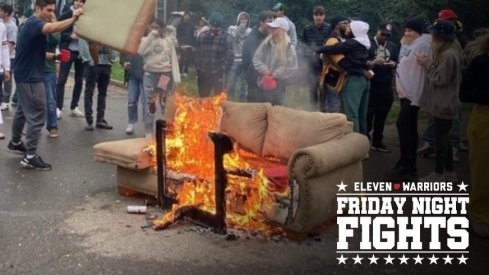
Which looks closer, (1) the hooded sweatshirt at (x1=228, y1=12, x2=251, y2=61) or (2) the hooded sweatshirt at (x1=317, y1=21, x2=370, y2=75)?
(2) the hooded sweatshirt at (x1=317, y1=21, x2=370, y2=75)

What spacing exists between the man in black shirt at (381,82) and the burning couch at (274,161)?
2976 millimetres

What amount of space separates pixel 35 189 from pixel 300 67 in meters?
4.71

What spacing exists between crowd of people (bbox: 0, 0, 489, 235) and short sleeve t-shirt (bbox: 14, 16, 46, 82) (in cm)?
1

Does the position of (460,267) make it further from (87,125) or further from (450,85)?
(87,125)

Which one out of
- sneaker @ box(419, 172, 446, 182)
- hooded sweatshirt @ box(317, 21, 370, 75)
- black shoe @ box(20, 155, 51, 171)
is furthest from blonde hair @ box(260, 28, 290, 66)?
black shoe @ box(20, 155, 51, 171)

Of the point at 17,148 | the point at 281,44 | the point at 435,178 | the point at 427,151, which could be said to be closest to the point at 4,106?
the point at 17,148

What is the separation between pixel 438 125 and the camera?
6.13m

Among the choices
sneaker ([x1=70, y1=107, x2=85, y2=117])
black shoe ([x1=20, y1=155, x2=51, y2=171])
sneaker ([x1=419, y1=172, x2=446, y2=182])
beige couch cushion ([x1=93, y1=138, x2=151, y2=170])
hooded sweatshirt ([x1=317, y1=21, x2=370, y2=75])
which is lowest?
sneaker ([x1=419, y1=172, x2=446, y2=182])

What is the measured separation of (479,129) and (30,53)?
5.06 m

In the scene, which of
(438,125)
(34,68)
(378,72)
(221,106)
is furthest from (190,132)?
(378,72)

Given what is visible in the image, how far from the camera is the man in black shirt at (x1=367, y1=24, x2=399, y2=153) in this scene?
8156 millimetres

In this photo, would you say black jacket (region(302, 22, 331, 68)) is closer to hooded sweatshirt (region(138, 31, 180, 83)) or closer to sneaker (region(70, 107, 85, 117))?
hooded sweatshirt (region(138, 31, 180, 83))

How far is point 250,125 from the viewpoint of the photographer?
5773mm

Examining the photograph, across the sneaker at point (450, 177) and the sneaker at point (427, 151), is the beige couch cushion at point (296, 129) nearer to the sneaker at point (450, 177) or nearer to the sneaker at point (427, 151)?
the sneaker at point (450, 177)
